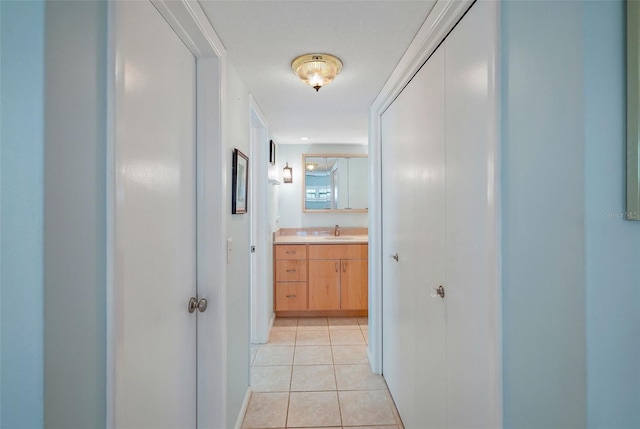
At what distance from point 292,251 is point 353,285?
802mm

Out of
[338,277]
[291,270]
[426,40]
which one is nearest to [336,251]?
[338,277]

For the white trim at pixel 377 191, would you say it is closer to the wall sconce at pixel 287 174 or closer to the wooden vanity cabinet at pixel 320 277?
the wooden vanity cabinet at pixel 320 277

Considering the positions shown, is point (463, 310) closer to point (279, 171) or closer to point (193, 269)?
point (193, 269)

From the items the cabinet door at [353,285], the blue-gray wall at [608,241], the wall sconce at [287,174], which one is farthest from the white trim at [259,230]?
the blue-gray wall at [608,241]

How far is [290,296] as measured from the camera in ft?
11.2

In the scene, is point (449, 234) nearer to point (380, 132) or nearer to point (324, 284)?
point (380, 132)

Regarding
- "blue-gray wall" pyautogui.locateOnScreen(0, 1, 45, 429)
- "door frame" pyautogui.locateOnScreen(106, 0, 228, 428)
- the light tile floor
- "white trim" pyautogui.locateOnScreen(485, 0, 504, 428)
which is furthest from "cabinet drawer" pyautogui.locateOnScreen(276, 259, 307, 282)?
"blue-gray wall" pyautogui.locateOnScreen(0, 1, 45, 429)

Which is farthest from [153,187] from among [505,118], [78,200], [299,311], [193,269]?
[299,311]

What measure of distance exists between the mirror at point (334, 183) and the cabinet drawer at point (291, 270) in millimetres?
840

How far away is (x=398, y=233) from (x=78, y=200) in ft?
5.18

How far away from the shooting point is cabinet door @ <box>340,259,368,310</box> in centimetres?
344

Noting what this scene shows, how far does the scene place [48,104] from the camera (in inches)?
21.8

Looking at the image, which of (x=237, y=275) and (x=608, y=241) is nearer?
(x=608, y=241)

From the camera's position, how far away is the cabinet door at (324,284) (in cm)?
342
